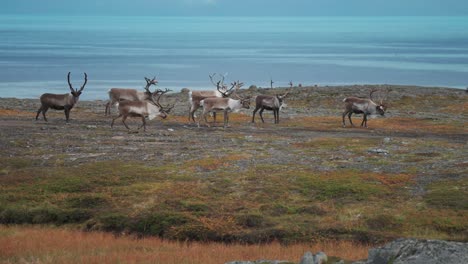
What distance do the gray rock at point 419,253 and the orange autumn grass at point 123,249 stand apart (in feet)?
12.6

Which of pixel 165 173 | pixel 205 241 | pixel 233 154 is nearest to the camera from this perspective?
pixel 205 241

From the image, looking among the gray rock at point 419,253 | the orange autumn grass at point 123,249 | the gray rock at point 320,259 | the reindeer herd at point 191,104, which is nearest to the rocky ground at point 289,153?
the reindeer herd at point 191,104

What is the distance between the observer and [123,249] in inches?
617

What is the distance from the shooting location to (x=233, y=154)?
26.3 meters

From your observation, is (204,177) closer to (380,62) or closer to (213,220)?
(213,220)

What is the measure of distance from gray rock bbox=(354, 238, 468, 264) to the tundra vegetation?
169 inches

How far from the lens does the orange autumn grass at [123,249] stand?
13.4 metres

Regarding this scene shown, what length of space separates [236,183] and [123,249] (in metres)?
6.76

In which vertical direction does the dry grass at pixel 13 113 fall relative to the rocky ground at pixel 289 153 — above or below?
above

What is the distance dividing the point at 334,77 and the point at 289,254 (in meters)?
104

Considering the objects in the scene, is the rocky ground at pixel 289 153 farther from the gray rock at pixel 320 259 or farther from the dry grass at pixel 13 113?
the gray rock at pixel 320 259

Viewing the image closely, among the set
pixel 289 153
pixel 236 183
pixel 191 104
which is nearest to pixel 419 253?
pixel 236 183

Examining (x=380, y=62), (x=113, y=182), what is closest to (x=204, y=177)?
(x=113, y=182)

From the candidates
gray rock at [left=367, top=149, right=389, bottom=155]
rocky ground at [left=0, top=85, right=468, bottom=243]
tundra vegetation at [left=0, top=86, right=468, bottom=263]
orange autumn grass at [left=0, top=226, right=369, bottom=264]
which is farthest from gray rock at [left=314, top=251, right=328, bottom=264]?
gray rock at [left=367, top=149, right=389, bottom=155]
